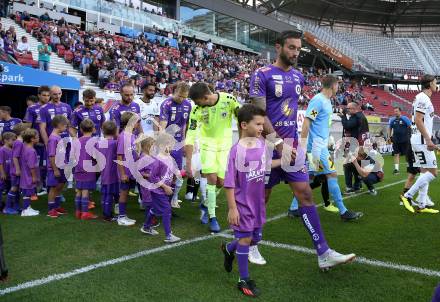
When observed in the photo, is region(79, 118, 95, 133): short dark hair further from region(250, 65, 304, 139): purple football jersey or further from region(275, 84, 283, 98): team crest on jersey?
region(275, 84, 283, 98): team crest on jersey

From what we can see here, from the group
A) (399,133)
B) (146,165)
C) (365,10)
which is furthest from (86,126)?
(365,10)

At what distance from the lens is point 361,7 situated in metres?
56.9

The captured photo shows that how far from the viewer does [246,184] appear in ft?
11.8

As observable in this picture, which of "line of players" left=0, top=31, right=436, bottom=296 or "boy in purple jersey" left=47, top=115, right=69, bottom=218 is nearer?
Answer: "line of players" left=0, top=31, right=436, bottom=296

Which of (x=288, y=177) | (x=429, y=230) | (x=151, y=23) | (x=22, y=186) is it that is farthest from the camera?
(x=151, y=23)

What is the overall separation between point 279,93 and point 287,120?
31 cm

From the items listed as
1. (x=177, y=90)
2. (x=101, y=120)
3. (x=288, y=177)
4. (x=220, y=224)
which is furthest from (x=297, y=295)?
(x=101, y=120)

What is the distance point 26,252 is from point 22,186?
2276 mm

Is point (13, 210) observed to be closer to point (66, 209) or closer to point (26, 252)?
point (66, 209)

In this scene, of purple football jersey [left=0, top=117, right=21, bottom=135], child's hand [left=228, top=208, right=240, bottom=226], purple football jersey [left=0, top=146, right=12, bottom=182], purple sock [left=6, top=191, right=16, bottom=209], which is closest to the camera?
child's hand [left=228, top=208, right=240, bottom=226]

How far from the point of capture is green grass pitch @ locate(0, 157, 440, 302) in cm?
344

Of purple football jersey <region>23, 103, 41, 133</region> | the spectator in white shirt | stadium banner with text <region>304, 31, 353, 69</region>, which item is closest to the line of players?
purple football jersey <region>23, 103, 41, 133</region>

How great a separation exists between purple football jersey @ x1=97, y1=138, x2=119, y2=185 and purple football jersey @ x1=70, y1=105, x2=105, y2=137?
4.68 feet

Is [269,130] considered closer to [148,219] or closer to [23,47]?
[148,219]
